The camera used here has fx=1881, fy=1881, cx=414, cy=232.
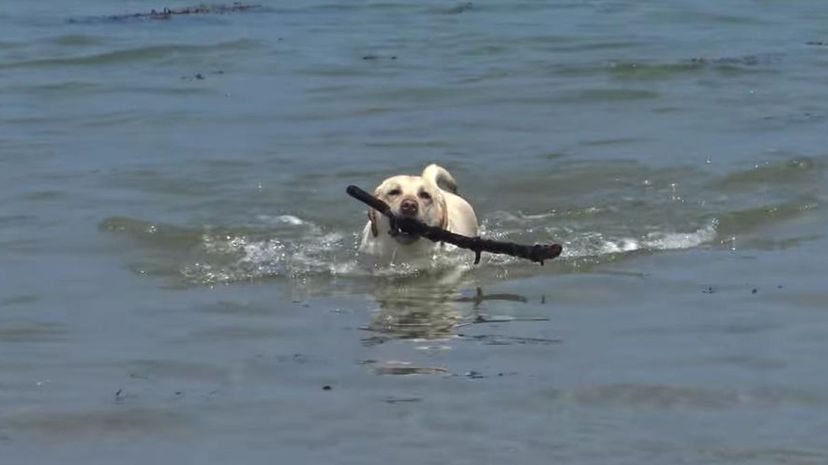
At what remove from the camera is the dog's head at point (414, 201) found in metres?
10.2

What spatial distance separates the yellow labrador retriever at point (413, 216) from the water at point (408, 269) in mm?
196

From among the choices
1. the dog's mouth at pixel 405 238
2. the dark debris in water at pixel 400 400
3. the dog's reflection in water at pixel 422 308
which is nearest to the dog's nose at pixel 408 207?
the dog's mouth at pixel 405 238

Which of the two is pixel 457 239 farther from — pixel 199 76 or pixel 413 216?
pixel 199 76

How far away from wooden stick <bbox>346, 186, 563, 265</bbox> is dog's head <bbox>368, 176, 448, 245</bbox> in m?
0.06

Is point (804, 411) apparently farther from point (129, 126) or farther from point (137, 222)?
point (129, 126)

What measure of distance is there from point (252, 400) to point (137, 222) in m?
4.54

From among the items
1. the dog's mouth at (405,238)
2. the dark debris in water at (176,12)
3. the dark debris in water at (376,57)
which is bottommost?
the dark debris in water at (176,12)

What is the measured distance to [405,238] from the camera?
A: 34.3 feet

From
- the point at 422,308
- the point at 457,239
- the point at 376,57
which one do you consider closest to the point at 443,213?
the point at 457,239

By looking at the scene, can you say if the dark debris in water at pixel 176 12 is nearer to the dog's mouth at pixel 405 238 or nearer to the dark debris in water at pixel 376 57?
the dark debris in water at pixel 376 57

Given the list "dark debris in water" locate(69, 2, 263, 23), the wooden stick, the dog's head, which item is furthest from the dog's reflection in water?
"dark debris in water" locate(69, 2, 263, 23)

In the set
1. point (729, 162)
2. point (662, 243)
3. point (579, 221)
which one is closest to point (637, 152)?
→ point (729, 162)

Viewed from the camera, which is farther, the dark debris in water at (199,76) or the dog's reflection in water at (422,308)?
the dark debris in water at (199,76)

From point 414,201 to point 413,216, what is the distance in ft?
0.29
